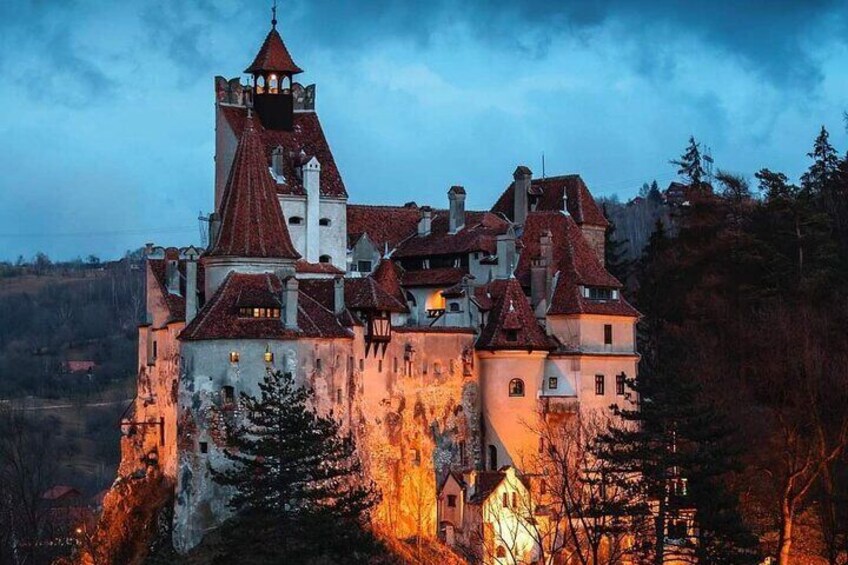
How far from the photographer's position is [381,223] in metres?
97.4

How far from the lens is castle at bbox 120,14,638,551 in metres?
78.4

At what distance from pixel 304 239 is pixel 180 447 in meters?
16.8

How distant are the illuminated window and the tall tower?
2227 cm

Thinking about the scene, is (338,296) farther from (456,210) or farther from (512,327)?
(456,210)

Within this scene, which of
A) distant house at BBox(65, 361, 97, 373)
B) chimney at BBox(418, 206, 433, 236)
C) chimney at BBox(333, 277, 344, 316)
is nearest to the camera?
chimney at BBox(333, 277, 344, 316)

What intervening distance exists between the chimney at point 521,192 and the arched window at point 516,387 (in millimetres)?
12273

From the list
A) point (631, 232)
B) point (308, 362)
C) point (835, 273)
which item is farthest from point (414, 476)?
point (631, 232)

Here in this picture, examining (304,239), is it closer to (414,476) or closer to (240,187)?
(240,187)

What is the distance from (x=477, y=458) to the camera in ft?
288

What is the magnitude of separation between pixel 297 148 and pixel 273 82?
168 inches

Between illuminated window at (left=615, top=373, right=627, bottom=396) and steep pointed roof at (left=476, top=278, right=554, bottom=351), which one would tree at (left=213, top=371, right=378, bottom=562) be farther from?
illuminated window at (left=615, top=373, right=627, bottom=396)

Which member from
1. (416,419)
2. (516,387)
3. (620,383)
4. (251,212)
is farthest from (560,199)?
(251,212)

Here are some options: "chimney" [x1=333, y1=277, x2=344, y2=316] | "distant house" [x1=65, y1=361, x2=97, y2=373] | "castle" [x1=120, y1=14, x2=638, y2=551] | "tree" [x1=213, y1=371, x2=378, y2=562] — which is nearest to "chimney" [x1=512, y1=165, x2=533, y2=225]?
"castle" [x1=120, y1=14, x2=638, y2=551]

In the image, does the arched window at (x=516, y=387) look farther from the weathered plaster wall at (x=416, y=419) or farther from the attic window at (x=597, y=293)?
the attic window at (x=597, y=293)
